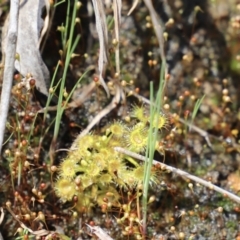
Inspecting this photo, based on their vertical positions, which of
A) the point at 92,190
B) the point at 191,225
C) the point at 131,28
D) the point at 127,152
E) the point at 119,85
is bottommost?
the point at 191,225

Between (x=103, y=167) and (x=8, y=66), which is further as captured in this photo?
(x=103, y=167)

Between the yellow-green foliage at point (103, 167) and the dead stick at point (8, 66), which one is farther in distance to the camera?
the yellow-green foliage at point (103, 167)

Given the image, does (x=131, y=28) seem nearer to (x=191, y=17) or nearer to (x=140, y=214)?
(x=191, y=17)

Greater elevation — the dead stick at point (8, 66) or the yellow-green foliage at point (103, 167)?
the dead stick at point (8, 66)

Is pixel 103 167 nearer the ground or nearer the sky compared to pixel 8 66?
nearer the ground

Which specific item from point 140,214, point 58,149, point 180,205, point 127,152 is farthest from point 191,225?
point 58,149

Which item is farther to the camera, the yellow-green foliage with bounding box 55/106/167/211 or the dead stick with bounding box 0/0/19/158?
the yellow-green foliage with bounding box 55/106/167/211

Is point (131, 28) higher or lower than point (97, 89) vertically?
higher

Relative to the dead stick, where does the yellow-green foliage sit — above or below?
below
